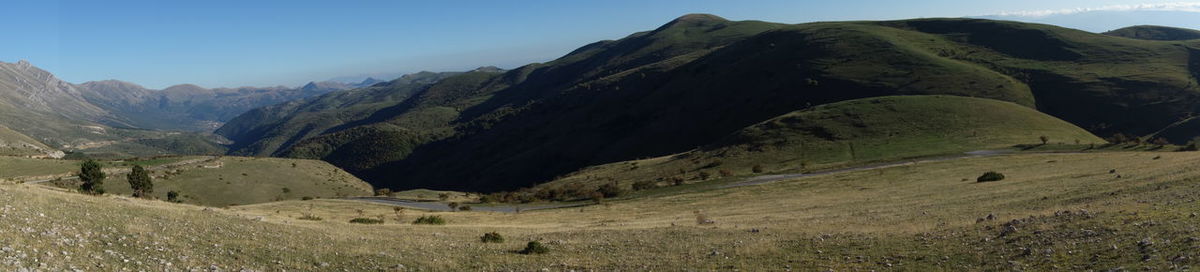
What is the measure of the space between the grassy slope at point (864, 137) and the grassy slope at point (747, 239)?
A: 35.7 m

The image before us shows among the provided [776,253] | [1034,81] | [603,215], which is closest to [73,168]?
[603,215]

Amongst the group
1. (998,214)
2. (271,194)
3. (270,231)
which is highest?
(270,231)

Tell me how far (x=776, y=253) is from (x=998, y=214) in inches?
452

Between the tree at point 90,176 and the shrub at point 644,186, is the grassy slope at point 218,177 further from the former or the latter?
the shrub at point 644,186

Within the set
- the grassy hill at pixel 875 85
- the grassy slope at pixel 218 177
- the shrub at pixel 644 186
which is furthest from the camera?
the grassy hill at pixel 875 85

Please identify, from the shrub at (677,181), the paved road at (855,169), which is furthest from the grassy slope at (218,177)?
the paved road at (855,169)

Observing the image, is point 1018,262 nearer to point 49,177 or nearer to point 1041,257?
point 1041,257

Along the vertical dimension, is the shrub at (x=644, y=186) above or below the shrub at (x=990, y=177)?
below

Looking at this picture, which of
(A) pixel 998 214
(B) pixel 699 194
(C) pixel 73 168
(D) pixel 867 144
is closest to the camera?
(A) pixel 998 214

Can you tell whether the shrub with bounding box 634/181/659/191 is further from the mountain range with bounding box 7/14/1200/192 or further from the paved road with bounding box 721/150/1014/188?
the mountain range with bounding box 7/14/1200/192

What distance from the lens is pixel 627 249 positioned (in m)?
21.3

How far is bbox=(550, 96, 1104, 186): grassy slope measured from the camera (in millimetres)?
67375

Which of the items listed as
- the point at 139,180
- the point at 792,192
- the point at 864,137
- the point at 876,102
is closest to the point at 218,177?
the point at 139,180

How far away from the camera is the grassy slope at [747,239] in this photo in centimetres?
1468
